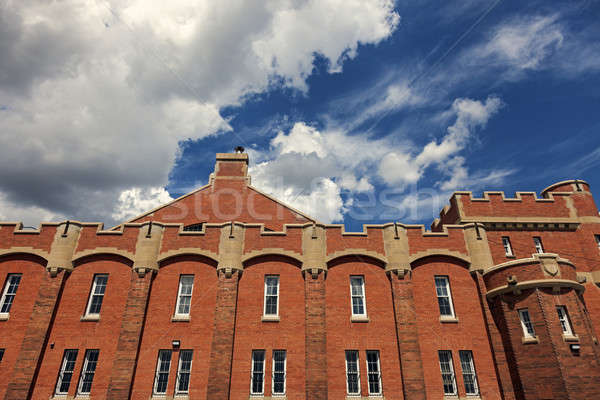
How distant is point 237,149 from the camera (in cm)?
2900

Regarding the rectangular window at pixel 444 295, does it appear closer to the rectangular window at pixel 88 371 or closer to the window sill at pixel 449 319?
the window sill at pixel 449 319

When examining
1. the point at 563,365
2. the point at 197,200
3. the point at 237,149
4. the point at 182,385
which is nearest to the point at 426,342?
the point at 563,365

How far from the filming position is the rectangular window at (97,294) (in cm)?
1869

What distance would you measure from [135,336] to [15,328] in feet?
21.2

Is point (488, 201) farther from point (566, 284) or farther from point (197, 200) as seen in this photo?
point (197, 200)

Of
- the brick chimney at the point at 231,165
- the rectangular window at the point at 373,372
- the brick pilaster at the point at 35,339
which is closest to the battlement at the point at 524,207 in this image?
the rectangular window at the point at 373,372

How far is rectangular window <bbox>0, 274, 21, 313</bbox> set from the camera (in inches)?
733

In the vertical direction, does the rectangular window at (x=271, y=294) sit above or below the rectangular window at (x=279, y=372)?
above

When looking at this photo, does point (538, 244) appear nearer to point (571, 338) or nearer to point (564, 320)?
point (564, 320)

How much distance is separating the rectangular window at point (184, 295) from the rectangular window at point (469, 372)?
1481cm

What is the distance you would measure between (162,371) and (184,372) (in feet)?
3.76

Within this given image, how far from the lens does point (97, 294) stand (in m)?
19.0

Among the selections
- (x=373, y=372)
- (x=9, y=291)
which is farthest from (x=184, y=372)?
(x=9, y=291)

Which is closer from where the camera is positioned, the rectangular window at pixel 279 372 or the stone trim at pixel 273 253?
the rectangular window at pixel 279 372
